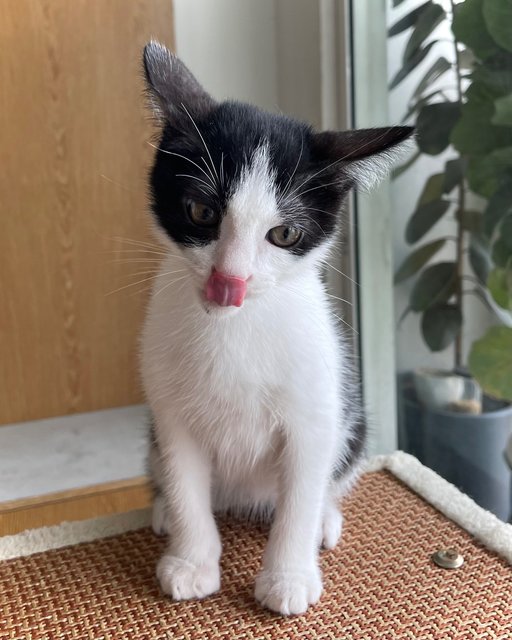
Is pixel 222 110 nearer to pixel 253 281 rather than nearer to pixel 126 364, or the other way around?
pixel 253 281

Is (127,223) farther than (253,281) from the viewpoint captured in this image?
Yes

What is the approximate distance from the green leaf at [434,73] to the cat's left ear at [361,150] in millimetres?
642

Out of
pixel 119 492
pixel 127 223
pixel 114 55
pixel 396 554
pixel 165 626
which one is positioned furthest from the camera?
pixel 127 223

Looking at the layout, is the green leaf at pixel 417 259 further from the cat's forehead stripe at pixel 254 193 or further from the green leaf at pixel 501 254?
the cat's forehead stripe at pixel 254 193

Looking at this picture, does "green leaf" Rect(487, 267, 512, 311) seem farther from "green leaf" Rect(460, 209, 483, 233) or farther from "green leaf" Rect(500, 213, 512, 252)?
"green leaf" Rect(460, 209, 483, 233)

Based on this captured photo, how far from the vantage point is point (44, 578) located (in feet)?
3.02

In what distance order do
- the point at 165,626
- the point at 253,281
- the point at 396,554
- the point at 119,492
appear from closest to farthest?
the point at 253,281, the point at 165,626, the point at 396,554, the point at 119,492

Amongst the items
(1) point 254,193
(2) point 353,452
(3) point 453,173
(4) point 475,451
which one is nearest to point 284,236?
(1) point 254,193

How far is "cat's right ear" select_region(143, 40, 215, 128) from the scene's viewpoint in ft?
2.47

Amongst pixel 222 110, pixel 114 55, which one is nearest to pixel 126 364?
pixel 114 55

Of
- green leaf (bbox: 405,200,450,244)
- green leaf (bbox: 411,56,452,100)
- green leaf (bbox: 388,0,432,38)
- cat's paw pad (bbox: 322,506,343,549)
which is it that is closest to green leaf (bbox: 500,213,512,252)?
green leaf (bbox: 405,200,450,244)

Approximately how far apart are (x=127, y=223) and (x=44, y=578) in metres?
0.91

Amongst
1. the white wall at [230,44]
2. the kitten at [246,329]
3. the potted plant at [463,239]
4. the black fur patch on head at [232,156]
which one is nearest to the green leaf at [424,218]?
the potted plant at [463,239]

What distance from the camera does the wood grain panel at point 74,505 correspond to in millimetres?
1239
